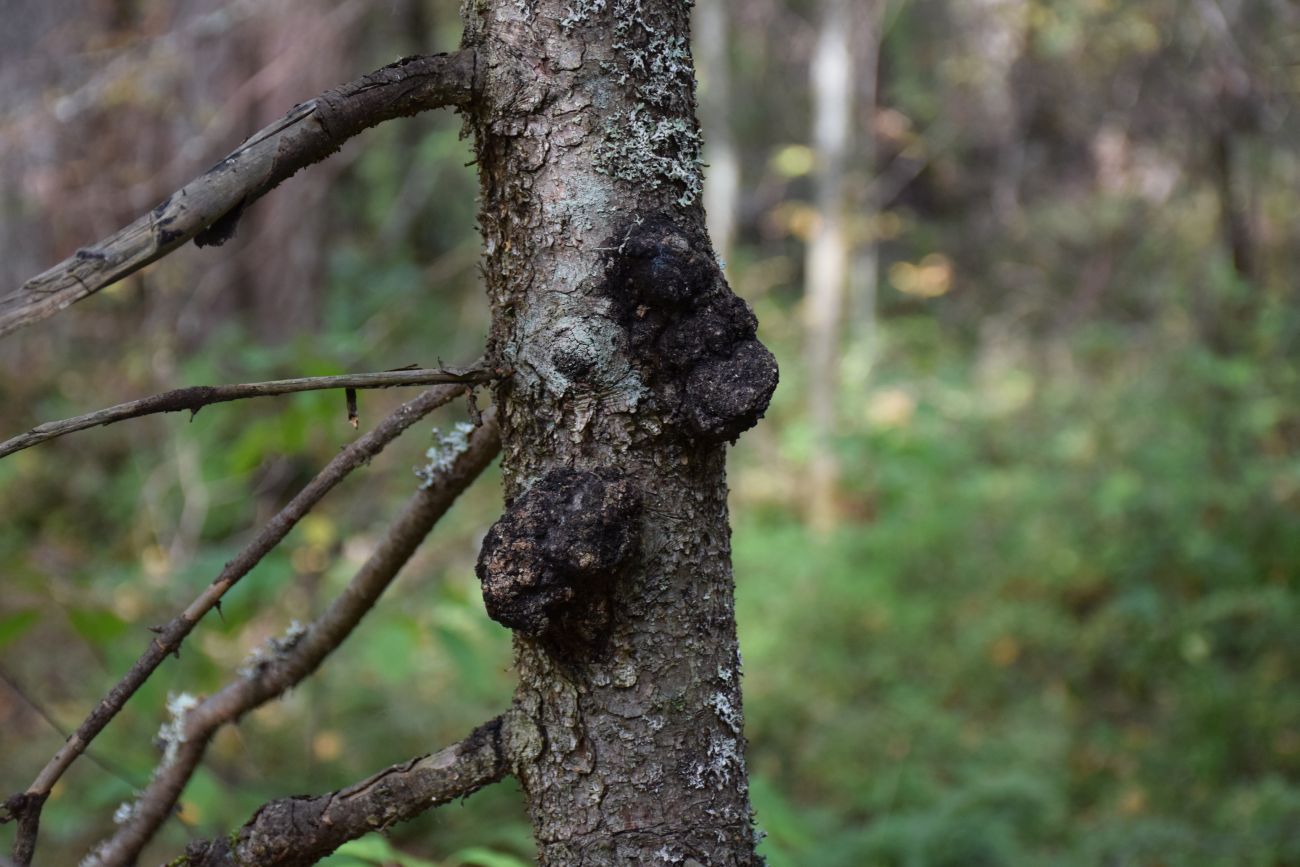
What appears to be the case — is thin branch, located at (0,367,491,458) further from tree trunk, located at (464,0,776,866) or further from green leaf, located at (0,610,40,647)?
green leaf, located at (0,610,40,647)

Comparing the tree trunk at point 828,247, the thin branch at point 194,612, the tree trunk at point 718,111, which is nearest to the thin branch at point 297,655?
the thin branch at point 194,612

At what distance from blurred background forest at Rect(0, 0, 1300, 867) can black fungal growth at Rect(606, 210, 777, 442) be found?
32.3 inches

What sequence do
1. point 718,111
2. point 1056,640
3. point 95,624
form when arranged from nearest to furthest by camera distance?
point 95,624, point 1056,640, point 718,111

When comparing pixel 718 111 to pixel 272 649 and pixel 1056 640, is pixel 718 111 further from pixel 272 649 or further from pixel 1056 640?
pixel 272 649

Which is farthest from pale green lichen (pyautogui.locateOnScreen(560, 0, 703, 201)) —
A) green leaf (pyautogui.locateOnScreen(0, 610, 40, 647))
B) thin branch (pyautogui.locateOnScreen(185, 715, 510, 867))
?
green leaf (pyautogui.locateOnScreen(0, 610, 40, 647))

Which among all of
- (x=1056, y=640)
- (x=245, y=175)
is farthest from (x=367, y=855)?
(x=1056, y=640)

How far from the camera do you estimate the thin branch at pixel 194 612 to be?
0.94m

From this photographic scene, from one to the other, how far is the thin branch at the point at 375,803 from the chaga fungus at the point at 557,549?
19 cm

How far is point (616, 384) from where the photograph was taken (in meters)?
1.02

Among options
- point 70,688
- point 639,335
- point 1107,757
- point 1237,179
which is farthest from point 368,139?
point 1237,179

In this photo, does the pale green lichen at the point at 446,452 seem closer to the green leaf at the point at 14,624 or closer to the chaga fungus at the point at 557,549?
the chaga fungus at the point at 557,549

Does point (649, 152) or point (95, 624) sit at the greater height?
point (95, 624)

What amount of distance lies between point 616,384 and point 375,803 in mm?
520

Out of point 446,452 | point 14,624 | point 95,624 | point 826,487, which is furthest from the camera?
point 826,487
